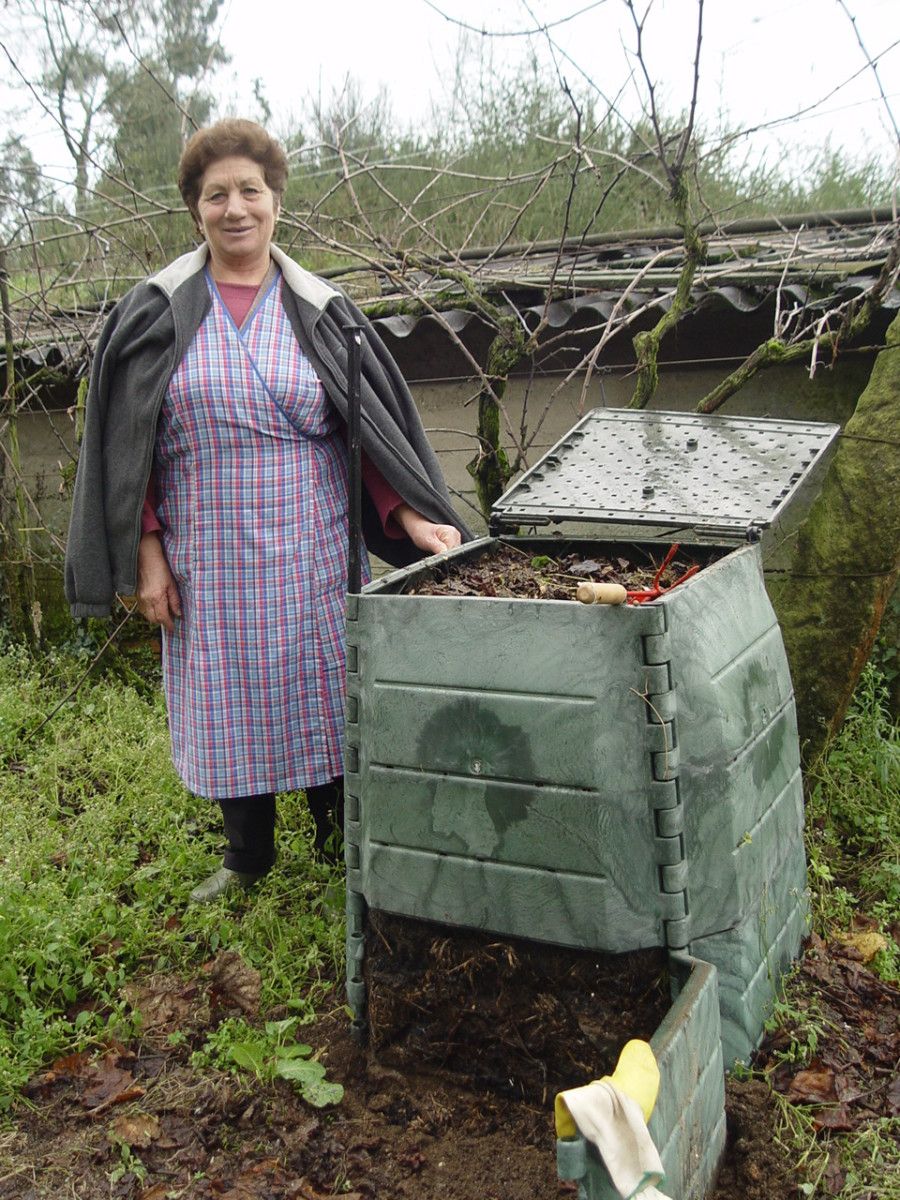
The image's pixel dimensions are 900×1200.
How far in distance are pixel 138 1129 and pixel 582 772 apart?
139 centimetres

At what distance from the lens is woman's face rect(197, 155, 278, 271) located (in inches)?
113

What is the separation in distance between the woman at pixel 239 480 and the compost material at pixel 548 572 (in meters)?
0.28

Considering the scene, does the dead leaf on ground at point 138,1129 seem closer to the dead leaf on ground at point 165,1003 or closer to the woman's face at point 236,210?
the dead leaf on ground at point 165,1003

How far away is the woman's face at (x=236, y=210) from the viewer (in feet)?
9.39

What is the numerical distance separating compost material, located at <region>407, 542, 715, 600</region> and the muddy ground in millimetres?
798

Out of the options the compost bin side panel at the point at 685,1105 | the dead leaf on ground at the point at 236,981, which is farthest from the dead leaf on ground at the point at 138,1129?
the compost bin side panel at the point at 685,1105

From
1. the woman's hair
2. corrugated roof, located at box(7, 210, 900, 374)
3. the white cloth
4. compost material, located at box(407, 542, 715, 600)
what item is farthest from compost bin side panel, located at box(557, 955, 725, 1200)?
corrugated roof, located at box(7, 210, 900, 374)

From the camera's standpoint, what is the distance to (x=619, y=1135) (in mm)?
1573

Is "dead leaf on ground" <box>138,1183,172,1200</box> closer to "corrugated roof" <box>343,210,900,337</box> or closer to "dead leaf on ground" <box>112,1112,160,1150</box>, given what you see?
"dead leaf on ground" <box>112,1112,160,1150</box>

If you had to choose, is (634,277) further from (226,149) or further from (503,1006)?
(503,1006)

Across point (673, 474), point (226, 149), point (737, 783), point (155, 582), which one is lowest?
point (737, 783)

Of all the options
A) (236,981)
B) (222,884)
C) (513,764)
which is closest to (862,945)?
(513,764)

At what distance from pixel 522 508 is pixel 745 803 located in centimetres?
97

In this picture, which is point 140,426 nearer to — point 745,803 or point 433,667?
point 433,667
